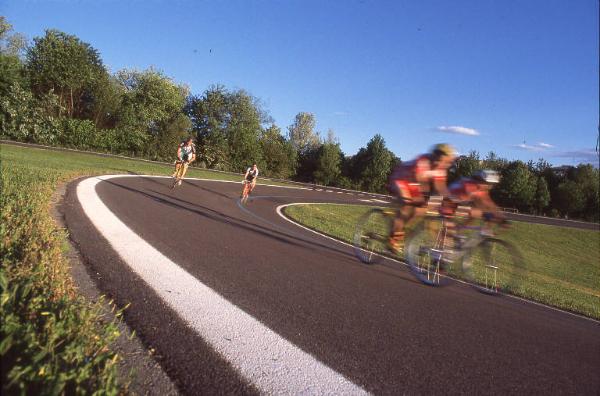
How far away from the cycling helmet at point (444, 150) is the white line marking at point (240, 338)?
4021 mm

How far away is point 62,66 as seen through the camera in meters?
45.2

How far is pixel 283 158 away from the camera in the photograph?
64062 mm

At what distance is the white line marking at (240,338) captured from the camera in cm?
285

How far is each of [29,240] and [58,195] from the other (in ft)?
21.9

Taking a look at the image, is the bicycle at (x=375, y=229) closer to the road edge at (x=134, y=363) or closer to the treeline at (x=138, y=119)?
the road edge at (x=134, y=363)

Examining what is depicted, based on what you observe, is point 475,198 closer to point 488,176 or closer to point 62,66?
point 488,176

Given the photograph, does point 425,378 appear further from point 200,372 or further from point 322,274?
point 322,274

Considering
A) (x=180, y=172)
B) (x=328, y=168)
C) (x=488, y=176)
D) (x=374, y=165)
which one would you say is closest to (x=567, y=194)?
(x=374, y=165)

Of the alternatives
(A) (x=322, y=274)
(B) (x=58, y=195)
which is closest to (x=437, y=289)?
(A) (x=322, y=274)

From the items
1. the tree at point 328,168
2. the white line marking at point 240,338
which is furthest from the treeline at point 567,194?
the white line marking at point 240,338

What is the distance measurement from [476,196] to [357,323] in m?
3.10

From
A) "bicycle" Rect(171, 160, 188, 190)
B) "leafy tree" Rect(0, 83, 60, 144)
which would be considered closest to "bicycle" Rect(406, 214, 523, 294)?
"bicycle" Rect(171, 160, 188, 190)

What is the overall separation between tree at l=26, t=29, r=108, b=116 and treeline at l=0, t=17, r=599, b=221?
0.11m

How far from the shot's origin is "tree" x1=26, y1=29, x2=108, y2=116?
4428 centimetres
